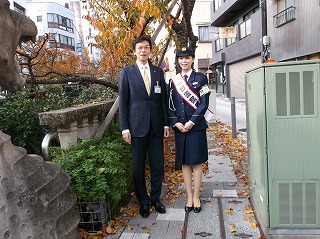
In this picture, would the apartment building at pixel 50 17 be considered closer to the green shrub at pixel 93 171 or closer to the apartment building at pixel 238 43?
the apartment building at pixel 238 43

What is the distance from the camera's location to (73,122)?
3.95 metres

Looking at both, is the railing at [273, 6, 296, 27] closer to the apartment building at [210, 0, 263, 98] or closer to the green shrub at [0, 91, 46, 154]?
the apartment building at [210, 0, 263, 98]

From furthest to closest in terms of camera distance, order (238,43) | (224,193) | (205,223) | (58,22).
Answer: (58,22)
(238,43)
(224,193)
(205,223)

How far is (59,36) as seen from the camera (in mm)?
52062

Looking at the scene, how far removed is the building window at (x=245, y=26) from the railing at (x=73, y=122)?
69.6 ft

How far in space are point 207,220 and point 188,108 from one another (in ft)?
4.38

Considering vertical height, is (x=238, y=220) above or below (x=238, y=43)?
below

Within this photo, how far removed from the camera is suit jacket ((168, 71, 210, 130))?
388cm

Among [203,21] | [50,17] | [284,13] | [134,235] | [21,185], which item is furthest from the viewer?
[50,17]

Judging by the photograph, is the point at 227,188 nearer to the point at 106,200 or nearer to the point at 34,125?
the point at 106,200

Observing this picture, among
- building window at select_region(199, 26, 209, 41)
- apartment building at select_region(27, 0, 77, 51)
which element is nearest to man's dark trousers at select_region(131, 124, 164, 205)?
building window at select_region(199, 26, 209, 41)

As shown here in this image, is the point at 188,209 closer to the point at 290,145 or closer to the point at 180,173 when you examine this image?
the point at 290,145

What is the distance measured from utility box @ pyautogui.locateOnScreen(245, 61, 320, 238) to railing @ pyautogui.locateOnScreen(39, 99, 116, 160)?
2.06 metres

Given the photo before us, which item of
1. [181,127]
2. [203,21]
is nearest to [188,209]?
[181,127]
